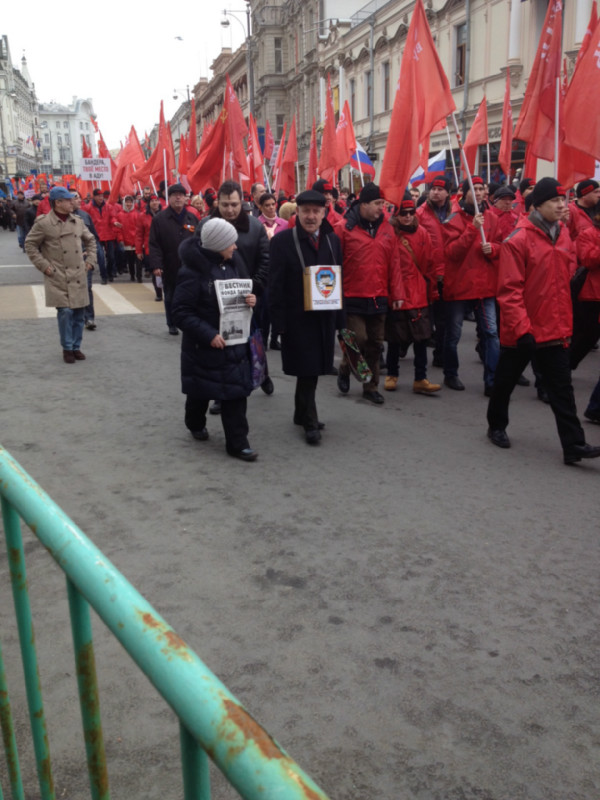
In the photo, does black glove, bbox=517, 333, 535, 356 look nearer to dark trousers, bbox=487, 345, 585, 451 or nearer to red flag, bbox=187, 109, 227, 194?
dark trousers, bbox=487, 345, 585, 451

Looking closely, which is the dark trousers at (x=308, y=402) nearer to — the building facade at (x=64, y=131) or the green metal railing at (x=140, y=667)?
the green metal railing at (x=140, y=667)

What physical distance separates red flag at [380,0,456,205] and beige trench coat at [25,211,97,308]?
3626 mm

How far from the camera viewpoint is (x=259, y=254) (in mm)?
6656

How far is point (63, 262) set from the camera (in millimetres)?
8508

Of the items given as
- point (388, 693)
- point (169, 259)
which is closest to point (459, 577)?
point (388, 693)

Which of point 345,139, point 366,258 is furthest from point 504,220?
point 345,139

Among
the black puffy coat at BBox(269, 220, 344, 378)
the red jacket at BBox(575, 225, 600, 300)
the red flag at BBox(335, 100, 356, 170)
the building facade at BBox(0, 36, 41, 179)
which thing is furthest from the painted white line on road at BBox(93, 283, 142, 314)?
the building facade at BBox(0, 36, 41, 179)

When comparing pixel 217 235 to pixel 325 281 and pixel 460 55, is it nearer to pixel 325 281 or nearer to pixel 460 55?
pixel 325 281

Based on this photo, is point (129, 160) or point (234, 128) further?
point (129, 160)

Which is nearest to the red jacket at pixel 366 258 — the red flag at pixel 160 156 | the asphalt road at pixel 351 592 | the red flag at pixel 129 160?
the asphalt road at pixel 351 592

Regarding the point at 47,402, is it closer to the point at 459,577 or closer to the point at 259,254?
the point at 259,254

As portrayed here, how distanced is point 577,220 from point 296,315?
3332 millimetres

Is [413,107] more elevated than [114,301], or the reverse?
[413,107]

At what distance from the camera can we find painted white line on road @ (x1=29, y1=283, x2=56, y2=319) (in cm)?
1188
